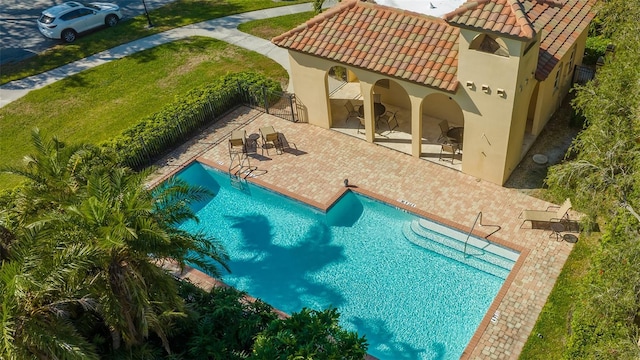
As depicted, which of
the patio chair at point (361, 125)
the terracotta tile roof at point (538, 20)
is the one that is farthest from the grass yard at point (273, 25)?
the terracotta tile roof at point (538, 20)

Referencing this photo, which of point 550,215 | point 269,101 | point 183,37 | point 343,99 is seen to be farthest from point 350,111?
point 183,37

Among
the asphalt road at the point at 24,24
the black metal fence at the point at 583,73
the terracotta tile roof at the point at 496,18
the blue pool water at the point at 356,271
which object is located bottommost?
the blue pool water at the point at 356,271

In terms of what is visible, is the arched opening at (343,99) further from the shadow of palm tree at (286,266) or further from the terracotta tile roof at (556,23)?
the terracotta tile roof at (556,23)

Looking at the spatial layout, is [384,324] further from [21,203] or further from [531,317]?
[21,203]

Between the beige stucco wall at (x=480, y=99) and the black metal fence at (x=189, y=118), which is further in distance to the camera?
the black metal fence at (x=189, y=118)

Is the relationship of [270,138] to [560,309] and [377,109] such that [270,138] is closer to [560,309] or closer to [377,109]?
[377,109]

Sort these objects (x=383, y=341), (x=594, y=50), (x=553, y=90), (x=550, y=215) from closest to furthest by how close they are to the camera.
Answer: (x=383, y=341), (x=550, y=215), (x=553, y=90), (x=594, y=50)

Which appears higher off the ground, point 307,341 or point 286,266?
point 307,341
